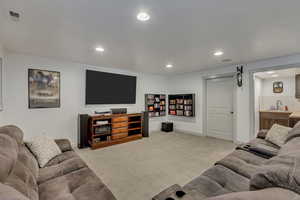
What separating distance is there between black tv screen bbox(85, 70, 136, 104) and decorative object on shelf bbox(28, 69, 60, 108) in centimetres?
74

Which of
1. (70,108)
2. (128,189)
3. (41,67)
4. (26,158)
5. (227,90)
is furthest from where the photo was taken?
(227,90)

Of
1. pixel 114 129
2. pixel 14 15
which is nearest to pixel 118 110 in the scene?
pixel 114 129

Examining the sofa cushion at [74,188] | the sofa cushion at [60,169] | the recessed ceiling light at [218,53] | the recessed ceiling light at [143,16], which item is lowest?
the sofa cushion at [74,188]

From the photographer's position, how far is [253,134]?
3.96 m

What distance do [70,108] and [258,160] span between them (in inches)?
162

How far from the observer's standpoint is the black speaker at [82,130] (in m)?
3.79

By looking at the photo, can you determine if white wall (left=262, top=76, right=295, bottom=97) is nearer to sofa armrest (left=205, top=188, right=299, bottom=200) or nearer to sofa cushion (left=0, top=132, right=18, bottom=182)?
sofa armrest (left=205, top=188, right=299, bottom=200)

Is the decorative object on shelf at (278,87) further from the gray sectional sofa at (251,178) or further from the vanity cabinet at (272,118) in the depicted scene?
the gray sectional sofa at (251,178)

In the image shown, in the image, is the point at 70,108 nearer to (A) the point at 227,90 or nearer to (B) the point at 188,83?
(B) the point at 188,83

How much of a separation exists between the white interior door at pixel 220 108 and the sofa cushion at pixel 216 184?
341cm

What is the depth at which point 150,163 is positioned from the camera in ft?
9.55

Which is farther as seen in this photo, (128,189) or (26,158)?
(128,189)

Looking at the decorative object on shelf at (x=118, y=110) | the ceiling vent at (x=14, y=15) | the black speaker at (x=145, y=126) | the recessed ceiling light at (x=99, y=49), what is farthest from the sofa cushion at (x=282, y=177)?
the black speaker at (x=145, y=126)

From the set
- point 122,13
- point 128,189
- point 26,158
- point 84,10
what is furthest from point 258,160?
point 84,10
